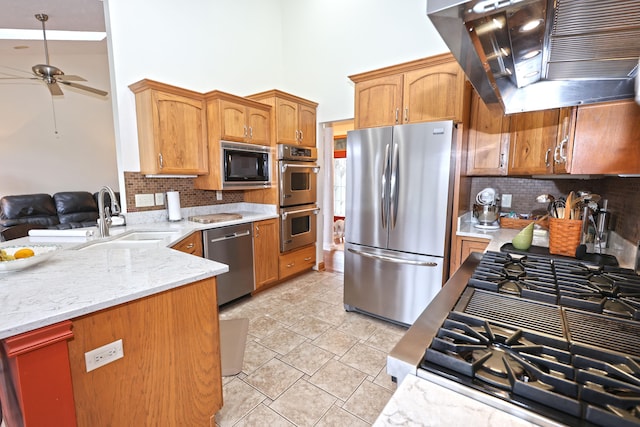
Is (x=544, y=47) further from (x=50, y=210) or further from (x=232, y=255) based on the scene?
(x=50, y=210)

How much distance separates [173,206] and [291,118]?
1.71 meters

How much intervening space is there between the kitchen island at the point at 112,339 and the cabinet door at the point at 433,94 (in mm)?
2013

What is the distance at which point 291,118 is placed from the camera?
3.57 meters

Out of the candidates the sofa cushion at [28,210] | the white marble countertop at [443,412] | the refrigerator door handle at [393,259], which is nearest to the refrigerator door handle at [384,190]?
the refrigerator door handle at [393,259]

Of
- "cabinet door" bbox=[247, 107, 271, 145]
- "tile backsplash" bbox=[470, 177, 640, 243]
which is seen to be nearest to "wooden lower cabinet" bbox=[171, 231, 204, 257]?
"cabinet door" bbox=[247, 107, 271, 145]

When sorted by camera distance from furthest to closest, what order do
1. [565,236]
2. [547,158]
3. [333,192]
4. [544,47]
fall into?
[333,192]
[547,158]
[565,236]
[544,47]

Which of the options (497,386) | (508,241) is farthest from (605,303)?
(508,241)

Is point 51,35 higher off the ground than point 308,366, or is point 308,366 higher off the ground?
point 51,35

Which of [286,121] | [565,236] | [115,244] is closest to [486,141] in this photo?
[565,236]

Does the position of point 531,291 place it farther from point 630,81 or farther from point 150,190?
point 150,190

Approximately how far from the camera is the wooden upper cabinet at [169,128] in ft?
8.54

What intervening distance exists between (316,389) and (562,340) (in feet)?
4.98

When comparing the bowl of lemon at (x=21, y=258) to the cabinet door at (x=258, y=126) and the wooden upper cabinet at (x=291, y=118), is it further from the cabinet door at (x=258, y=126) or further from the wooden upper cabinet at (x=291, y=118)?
the wooden upper cabinet at (x=291, y=118)

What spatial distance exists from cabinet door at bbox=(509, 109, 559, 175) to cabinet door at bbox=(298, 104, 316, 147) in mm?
2295
